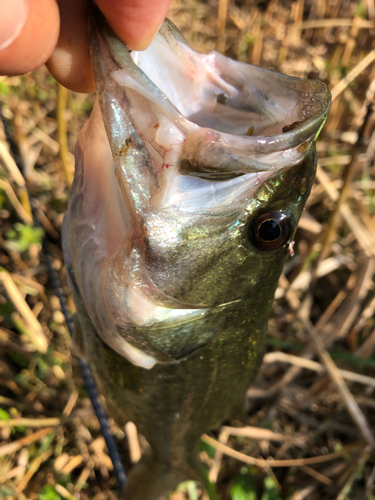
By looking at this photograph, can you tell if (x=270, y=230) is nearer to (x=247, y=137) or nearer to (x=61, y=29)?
(x=247, y=137)

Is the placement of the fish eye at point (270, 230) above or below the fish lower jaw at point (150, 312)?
above

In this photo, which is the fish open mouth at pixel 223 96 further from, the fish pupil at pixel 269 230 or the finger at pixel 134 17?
the fish pupil at pixel 269 230

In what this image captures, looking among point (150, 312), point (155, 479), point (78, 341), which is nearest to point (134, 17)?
point (150, 312)

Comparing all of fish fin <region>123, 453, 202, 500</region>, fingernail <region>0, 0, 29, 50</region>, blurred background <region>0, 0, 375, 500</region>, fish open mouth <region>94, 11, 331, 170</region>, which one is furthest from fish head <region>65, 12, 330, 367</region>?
blurred background <region>0, 0, 375, 500</region>

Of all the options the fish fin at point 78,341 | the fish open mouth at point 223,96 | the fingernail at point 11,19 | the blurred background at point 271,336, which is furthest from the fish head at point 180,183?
the blurred background at point 271,336

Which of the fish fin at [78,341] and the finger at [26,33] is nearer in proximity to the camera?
the finger at [26,33]

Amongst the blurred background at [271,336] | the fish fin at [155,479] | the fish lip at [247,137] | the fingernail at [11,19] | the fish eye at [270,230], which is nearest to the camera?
the fingernail at [11,19]
